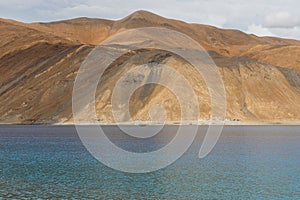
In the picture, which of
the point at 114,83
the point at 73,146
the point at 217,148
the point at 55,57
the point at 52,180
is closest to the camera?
the point at 52,180

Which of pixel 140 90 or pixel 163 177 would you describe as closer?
pixel 163 177

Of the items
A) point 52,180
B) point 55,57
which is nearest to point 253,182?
point 52,180

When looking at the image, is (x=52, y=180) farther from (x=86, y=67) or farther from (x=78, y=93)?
(x=86, y=67)

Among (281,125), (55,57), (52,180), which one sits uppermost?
(55,57)

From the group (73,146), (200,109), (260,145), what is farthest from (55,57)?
(260,145)

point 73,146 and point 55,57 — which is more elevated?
point 55,57

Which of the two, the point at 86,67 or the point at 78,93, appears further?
the point at 86,67

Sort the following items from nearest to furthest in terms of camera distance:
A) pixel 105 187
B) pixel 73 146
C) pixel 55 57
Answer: pixel 105 187 < pixel 73 146 < pixel 55 57

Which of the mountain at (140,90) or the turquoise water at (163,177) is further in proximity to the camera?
the mountain at (140,90)

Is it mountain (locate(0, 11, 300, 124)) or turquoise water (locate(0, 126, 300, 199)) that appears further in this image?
mountain (locate(0, 11, 300, 124))

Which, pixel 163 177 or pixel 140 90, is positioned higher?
pixel 140 90
